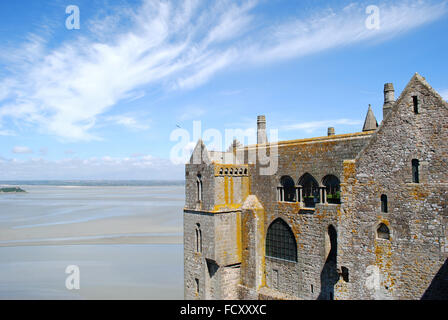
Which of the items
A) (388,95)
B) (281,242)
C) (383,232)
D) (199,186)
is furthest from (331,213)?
(388,95)

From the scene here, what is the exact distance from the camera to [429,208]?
10617 mm

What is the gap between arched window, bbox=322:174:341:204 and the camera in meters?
17.5

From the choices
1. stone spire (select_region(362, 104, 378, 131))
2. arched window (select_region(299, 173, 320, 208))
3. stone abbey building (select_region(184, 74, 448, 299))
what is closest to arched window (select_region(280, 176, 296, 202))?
stone abbey building (select_region(184, 74, 448, 299))

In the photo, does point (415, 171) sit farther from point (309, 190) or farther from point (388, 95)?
point (388, 95)

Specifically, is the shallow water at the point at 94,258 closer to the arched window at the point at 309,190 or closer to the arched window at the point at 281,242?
the arched window at the point at 281,242

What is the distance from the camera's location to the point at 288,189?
65.9 feet

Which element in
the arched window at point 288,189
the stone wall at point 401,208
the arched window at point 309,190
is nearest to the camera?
the stone wall at point 401,208

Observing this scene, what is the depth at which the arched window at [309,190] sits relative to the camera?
1859cm

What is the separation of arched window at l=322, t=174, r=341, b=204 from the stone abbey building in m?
0.05

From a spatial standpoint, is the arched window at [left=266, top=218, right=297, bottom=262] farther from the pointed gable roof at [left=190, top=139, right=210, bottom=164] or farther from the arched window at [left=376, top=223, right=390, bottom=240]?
the arched window at [left=376, top=223, right=390, bottom=240]

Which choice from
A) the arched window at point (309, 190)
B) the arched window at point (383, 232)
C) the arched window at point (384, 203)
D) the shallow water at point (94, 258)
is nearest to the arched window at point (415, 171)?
the arched window at point (384, 203)

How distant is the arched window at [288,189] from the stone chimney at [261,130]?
6.06 metres

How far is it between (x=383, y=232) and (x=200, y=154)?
12505mm

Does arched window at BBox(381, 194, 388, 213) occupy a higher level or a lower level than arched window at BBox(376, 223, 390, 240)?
higher
